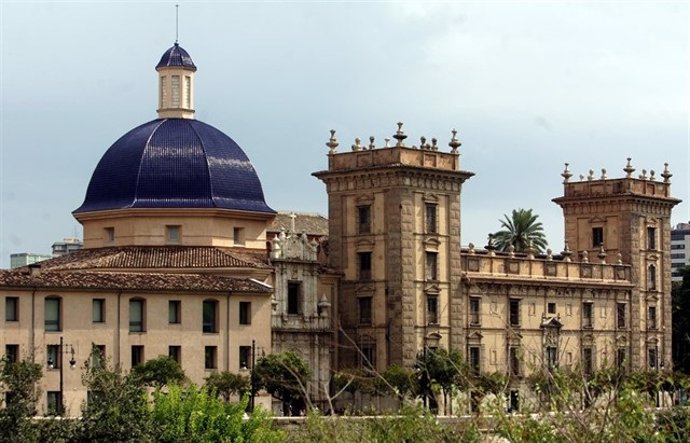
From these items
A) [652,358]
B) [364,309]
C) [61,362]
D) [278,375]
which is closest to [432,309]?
[364,309]

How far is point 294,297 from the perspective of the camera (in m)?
→ 78.2

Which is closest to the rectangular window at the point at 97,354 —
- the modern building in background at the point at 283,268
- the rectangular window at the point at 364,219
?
the modern building in background at the point at 283,268

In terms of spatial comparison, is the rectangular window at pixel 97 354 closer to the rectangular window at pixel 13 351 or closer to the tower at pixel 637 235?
the rectangular window at pixel 13 351

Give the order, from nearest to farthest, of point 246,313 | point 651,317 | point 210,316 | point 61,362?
1. point 61,362
2. point 210,316
3. point 246,313
4. point 651,317

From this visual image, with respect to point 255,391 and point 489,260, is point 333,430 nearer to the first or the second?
point 255,391

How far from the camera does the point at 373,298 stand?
80500 millimetres

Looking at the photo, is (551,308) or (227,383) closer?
(227,383)

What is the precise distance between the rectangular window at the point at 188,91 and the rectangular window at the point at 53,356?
18695 mm

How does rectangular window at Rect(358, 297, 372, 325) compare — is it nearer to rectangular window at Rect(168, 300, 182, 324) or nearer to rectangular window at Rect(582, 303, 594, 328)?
rectangular window at Rect(168, 300, 182, 324)

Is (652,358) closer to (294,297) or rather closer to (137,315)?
(294,297)

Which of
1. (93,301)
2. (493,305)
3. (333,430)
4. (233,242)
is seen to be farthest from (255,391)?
(333,430)

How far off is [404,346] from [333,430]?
47020mm

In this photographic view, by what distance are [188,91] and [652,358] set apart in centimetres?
2948

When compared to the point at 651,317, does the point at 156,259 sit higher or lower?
higher
